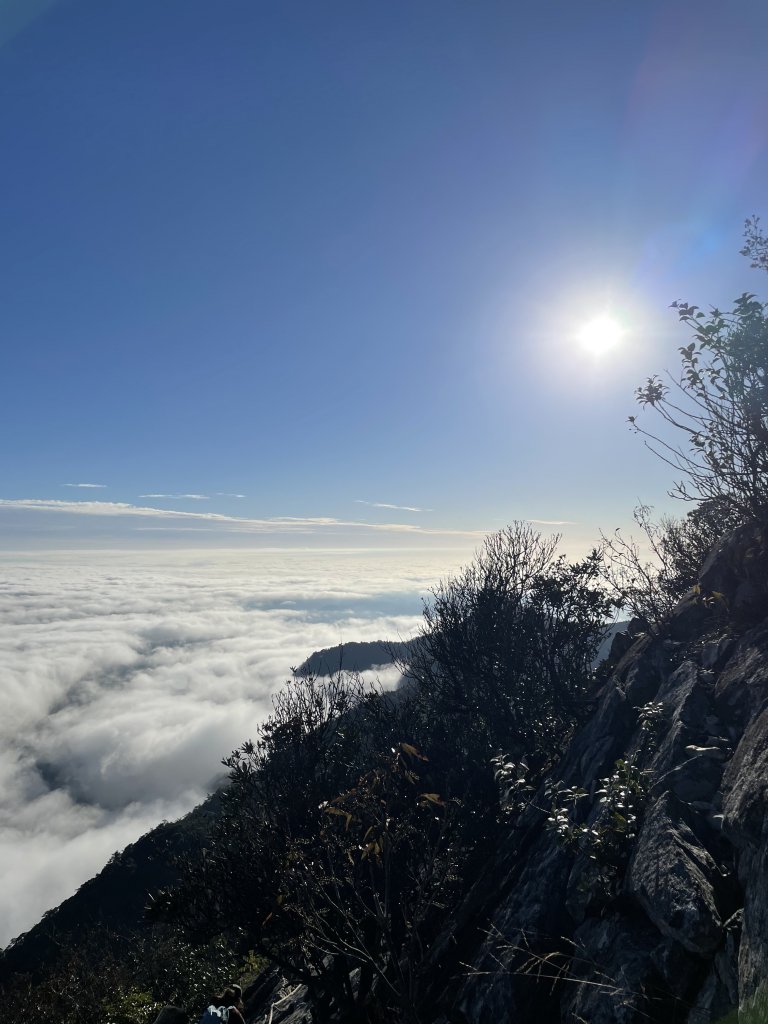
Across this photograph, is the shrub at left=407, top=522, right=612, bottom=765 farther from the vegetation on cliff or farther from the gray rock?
the gray rock

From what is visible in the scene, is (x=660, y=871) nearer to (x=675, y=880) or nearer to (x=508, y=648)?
(x=675, y=880)

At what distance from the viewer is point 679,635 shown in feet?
36.6

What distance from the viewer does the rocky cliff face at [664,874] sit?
15.6 ft

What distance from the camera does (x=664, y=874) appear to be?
549 cm

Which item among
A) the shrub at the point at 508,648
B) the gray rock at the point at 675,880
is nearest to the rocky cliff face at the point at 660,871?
the gray rock at the point at 675,880

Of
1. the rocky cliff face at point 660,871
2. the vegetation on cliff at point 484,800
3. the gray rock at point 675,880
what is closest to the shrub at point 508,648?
the vegetation on cliff at point 484,800

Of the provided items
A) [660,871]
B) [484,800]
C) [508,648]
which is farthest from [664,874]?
[508,648]

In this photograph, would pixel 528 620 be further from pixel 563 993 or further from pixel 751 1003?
pixel 751 1003

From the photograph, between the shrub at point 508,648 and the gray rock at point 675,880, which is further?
the shrub at point 508,648

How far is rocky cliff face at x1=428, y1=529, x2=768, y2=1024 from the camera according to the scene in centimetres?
476

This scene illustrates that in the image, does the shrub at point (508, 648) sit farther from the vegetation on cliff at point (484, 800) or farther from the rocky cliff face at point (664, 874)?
the rocky cliff face at point (664, 874)

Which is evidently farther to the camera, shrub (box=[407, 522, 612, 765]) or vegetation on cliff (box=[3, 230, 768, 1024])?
shrub (box=[407, 522, 612, 765])

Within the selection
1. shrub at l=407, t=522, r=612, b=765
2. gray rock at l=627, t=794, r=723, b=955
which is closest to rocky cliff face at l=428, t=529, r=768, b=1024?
gray rock at l=627, t=794, r=723, b=955

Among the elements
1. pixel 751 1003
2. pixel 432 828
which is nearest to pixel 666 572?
pixel 432 828
